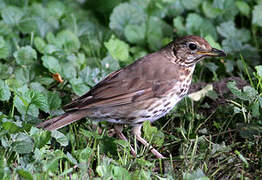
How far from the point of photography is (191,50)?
14.3 feet

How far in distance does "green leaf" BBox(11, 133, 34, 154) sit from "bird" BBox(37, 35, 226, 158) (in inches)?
12.1

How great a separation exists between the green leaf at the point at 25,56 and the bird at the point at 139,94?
110 cm

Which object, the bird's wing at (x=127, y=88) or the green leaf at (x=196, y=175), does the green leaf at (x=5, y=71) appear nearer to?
the bird's wing at (x=127, y=88)

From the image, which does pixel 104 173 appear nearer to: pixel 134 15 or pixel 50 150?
pixel 50 150

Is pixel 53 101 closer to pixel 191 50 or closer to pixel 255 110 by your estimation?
pixel 191 50

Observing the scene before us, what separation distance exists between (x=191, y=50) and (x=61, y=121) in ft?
4.22

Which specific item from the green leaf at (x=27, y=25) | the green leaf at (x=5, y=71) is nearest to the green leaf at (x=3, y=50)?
the green leaf at (x=5, y=71)

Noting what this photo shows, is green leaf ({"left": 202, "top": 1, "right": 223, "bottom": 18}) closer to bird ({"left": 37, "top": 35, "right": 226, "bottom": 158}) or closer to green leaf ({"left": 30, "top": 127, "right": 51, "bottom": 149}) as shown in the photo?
bird ({"left": 37, "top": 35, "right": 226, "bottom": 158})

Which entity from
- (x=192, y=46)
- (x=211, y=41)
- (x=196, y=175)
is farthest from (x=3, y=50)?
(x=196, y=175)

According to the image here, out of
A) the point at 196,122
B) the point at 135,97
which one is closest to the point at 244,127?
the point at 196,122

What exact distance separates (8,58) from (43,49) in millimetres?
374

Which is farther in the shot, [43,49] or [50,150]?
[43,49]

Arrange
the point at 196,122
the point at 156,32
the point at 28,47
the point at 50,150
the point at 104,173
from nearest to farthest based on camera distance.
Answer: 1. the point at 104,173
2. the point at 50,150
3. the point at 196,122
4. the point at 28,47
5. the point at 156,32

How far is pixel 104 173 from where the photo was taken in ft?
11.0
